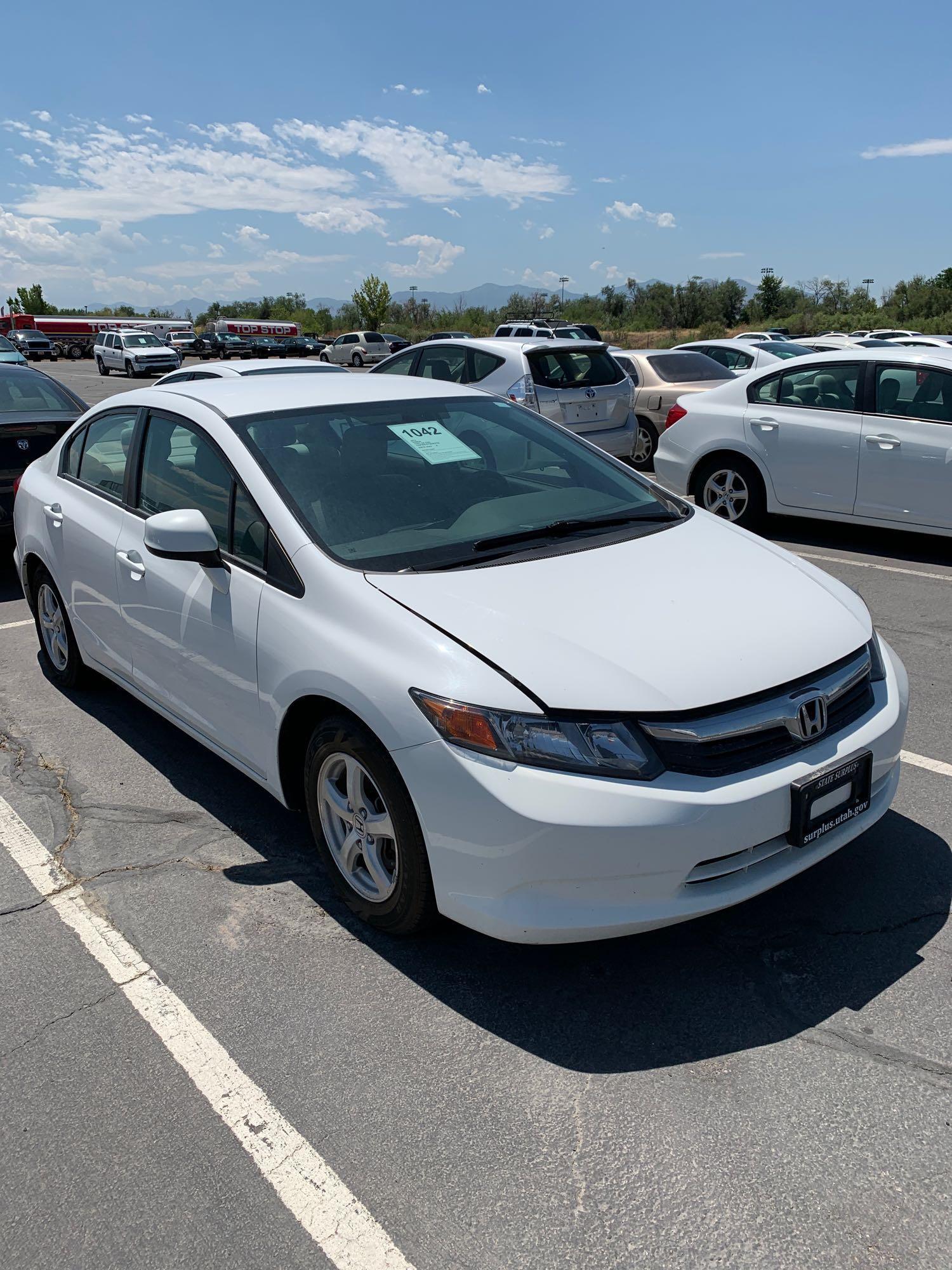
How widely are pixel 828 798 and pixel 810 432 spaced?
19.6 ft

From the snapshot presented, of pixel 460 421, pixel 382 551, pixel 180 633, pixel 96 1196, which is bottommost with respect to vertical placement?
pixel 96 1196

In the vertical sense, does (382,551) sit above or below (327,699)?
above

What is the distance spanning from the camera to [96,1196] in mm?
2322

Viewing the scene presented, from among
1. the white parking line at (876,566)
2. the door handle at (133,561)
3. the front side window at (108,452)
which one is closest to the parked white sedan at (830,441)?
the white parking line at (876,566)

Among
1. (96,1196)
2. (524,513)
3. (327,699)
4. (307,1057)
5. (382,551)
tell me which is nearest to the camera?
(96,1196)

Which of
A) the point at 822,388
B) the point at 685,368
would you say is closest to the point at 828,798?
the point at 822,388

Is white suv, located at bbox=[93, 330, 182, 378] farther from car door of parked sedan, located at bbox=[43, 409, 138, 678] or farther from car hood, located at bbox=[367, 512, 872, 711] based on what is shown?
car hood, located at bbox=[367, 512, 872, 711]

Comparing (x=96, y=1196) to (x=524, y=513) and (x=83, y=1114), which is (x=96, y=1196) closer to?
(x=83, y=1114)

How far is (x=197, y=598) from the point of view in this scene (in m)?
3.75

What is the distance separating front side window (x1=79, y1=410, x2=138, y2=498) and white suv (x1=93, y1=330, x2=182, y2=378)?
1578 inches

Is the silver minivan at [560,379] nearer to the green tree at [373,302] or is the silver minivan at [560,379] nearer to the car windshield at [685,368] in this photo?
the car windshield at [685,368]

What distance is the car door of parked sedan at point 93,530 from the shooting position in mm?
4516

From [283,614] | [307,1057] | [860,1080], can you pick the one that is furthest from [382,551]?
[860,1080]

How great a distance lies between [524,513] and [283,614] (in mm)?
975
